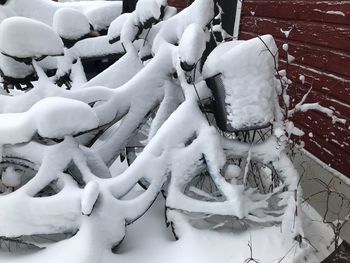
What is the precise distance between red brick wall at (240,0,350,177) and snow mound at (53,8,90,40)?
2079 millimetres

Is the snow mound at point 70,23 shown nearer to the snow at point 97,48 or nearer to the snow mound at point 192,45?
the snow mound at point 192,45

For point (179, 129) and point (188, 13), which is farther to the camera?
point (188, 13)

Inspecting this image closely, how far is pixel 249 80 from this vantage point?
7.64ft

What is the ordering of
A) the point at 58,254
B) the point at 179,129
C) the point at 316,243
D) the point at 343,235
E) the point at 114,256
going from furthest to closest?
the point at 343,235 < the point at 316,243 < the point at 179,129 < the point at 114,256 < the point at 58,254

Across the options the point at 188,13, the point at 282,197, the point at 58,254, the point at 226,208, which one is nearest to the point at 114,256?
the point at 58,254

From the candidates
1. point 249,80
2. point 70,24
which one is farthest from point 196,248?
point 70,24

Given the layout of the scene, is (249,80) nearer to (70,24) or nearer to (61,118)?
(61,118)

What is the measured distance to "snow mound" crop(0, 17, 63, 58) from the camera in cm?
236

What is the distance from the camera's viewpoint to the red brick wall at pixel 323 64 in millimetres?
3209

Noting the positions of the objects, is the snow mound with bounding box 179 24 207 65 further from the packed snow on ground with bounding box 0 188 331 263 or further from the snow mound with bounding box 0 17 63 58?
the packed snow on ground with bounding box 0 188 331 263

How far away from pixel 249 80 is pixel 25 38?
1.45 meters

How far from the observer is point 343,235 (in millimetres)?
2922

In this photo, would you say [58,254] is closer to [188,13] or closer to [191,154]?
[191,154]

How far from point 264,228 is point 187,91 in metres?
1.05
